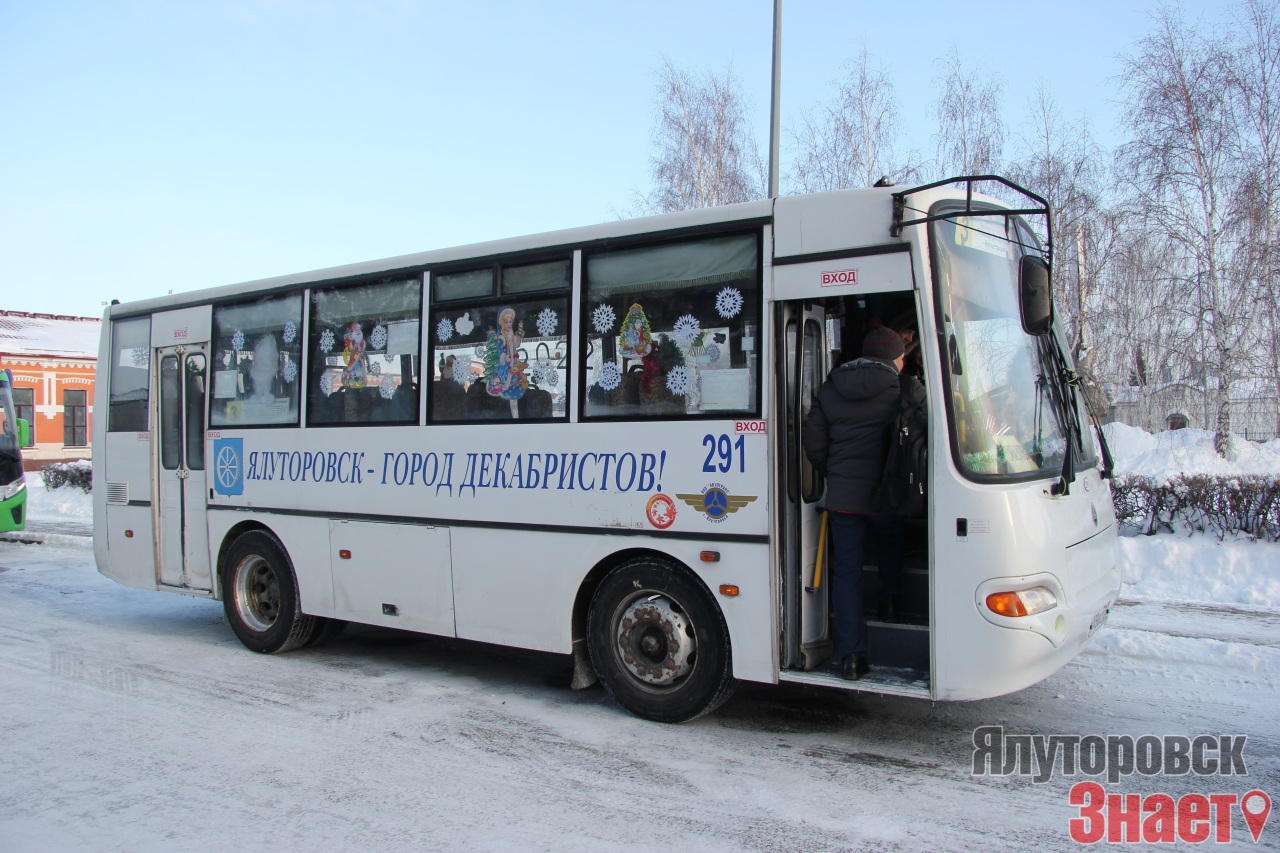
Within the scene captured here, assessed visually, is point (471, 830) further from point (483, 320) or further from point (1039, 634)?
point (483, 320)

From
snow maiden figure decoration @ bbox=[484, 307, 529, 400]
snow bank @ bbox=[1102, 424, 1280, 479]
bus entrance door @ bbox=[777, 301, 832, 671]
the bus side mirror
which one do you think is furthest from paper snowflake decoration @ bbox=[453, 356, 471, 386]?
snow bank @ bbox=[1102, 424, 1280, 479]

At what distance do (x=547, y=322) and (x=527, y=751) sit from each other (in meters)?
2.62

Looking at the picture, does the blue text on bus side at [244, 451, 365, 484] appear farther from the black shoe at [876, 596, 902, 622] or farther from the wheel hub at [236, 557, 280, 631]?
the black shoe at [876, 596, 902, 622]

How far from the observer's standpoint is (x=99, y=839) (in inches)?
163

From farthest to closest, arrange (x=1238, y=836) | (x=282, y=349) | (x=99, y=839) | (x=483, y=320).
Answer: (x=282, y=349)
(x=483, y=320)
(x=99, y=839)
(x=1238, y=836)

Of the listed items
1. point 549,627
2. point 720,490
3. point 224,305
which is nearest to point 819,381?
point 720,490

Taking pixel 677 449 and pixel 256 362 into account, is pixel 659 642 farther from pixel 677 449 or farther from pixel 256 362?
pixel 256 362

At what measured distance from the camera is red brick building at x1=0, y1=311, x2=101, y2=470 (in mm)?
37906

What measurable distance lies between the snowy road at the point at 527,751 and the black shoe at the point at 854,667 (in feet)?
1.43

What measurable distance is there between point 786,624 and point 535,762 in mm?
1554

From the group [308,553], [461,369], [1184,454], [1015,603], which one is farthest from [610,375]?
[1184,454]

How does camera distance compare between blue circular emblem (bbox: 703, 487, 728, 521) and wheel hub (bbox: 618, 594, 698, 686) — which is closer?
blue circular emblem (bbox: 703, 487, 728, 521)

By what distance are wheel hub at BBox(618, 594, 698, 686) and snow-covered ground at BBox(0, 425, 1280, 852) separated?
0.34 m

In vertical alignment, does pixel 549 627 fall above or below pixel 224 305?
below
